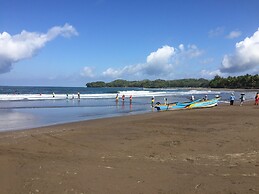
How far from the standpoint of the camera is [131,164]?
24.7 feet

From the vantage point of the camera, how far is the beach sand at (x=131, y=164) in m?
5.88

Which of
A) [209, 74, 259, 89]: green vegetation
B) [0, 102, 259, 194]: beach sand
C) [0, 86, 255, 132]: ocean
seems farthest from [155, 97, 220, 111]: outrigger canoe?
[209, 74, 259, 89]: green vegetation

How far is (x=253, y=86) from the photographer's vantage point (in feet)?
497

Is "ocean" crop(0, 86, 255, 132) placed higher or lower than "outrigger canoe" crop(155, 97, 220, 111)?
lower

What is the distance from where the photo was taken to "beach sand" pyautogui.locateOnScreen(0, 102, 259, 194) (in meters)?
5.88

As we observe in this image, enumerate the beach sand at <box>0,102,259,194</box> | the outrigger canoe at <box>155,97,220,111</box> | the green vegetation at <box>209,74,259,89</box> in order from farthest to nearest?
the green vegetation at <box>209,74,259,89</box> < the outrigger canoe at <box>155,97,220,111</box> < the beach sand at <box>0,102,259,194</box>

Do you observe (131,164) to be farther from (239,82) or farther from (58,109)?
(239,82)

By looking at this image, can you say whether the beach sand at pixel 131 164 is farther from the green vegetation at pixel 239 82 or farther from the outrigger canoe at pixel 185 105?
the green vegetation at pixel 239 82

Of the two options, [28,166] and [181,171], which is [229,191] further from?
[28,166]

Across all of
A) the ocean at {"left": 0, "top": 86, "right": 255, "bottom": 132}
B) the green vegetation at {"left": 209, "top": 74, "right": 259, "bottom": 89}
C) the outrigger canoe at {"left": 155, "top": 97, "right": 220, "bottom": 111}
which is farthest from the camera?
the green vegetation at {"left": 209, "top": 74, "right": 259, "bottom": 89}

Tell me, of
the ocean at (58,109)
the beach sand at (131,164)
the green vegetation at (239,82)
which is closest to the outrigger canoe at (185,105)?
the ocean at (58,109)

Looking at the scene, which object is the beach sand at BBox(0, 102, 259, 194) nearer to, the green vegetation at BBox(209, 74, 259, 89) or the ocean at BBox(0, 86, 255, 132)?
the ocean at BBox(0, 86, 255, 132)

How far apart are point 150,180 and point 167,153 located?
270 centimetres

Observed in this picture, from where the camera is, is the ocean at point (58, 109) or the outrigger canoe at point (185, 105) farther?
the outrigger canoe at point (185, 105)
